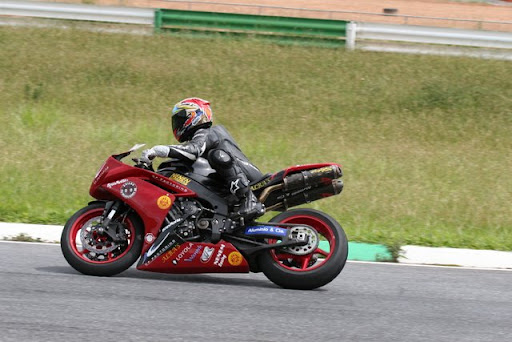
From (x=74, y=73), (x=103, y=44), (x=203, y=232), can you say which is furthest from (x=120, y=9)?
(x=203, y=232)

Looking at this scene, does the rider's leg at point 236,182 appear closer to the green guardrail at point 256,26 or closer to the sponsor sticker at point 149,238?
the sponsor sticker at point 149,238

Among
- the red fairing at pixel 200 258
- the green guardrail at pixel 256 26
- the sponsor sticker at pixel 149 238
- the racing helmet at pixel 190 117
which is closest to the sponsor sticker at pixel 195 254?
the red fairing at pixel 200 258

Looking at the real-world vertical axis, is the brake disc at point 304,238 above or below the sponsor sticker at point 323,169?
below

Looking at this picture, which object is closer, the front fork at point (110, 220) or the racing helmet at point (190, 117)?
the front fork at point (110, 220)

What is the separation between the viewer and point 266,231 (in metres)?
7.04

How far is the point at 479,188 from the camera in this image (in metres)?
11.8

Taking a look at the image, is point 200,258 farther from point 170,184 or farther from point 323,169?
point 323,169

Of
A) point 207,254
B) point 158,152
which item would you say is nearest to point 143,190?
point 158,152

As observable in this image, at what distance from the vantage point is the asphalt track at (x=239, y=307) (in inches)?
221

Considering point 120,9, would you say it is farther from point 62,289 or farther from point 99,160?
point 62,289

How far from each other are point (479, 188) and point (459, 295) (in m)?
4.93

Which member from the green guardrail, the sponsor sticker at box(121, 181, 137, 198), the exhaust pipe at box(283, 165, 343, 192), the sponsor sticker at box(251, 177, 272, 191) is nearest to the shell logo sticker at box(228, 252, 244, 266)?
the sponsor sticker at box(251, 177, 272, 191)

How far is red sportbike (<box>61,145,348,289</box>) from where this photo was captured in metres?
7.00

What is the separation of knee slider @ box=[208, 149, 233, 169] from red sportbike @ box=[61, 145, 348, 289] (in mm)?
240
